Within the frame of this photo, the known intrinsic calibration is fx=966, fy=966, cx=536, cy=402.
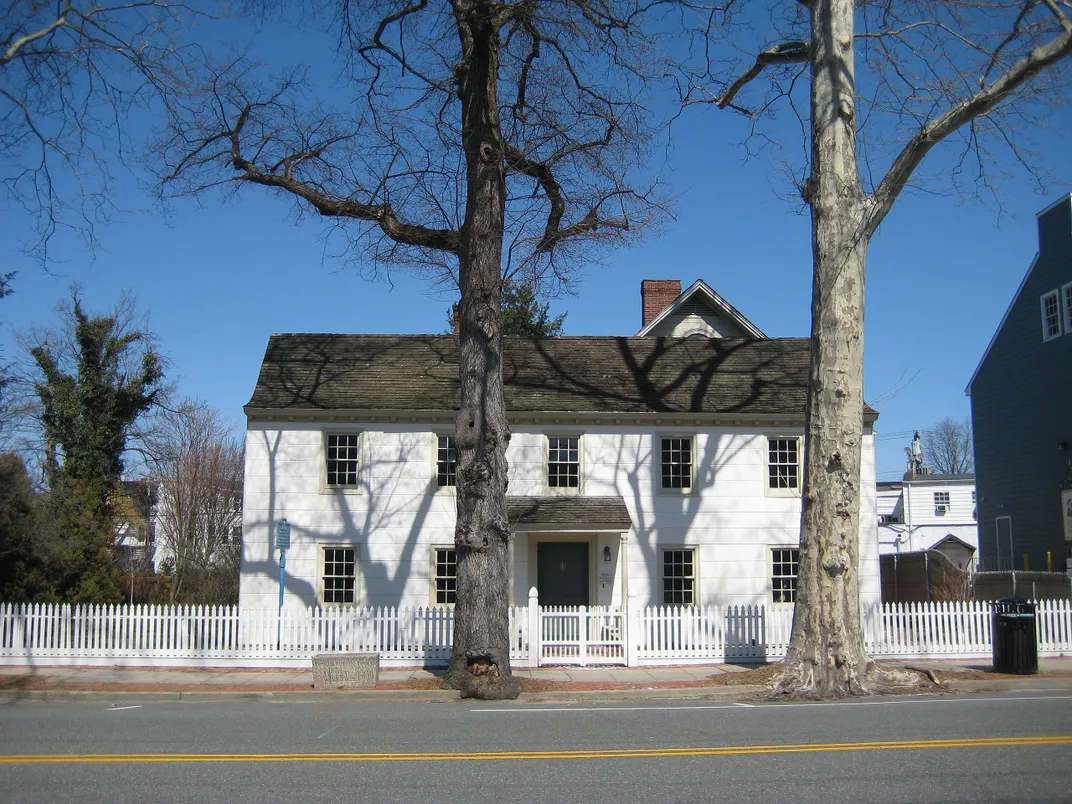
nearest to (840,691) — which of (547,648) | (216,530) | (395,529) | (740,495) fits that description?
(547,648)

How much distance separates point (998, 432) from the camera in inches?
1308

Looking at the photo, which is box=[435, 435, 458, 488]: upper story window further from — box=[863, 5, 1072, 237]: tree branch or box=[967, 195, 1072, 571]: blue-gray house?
box=[967, 195, 1072, 571]: blue-gray house

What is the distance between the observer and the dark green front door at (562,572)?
21.3m

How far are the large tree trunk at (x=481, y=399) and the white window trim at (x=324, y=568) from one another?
6536 mm

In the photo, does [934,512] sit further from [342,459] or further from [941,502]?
[342,459]

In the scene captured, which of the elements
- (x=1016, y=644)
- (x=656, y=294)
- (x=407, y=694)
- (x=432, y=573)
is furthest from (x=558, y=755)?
(x=656, y=294)

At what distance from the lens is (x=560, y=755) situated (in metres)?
8.36

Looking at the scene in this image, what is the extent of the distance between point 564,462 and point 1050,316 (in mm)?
18090

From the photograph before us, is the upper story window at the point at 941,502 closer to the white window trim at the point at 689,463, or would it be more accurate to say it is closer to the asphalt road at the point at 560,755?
the white window trim at the point at 689,463

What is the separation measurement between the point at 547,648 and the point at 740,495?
613cm

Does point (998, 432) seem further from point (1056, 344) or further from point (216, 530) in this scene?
point (216, 530)

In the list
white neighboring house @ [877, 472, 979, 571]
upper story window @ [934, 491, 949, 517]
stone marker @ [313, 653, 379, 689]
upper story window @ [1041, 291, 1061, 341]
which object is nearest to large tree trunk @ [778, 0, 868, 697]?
stone marker @ [313, 653, 379, 689]

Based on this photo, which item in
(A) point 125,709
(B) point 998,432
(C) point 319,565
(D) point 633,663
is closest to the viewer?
(A) point 125,709

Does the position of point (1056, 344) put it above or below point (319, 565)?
above
